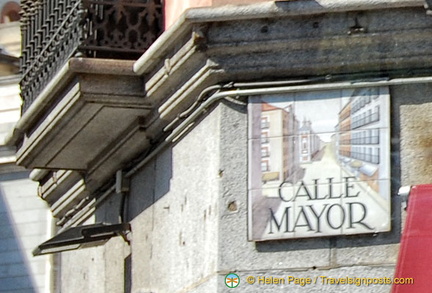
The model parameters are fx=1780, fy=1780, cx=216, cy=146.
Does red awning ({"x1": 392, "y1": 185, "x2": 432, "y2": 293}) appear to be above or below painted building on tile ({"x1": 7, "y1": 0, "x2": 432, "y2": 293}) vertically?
below

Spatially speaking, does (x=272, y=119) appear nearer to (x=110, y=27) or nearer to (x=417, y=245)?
(x=417, y=245)

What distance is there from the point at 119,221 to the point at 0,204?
743 centimetres

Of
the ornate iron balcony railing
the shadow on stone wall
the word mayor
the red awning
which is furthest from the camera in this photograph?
the shadow on stone wall

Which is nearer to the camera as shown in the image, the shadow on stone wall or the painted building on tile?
the painted building on tile

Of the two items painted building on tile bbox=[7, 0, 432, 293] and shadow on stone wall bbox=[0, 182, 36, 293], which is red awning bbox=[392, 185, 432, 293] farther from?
shadow on stone wall bbox=[0, 182, 36, 293]

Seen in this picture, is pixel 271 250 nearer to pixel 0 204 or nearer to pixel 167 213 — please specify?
pixel 167 213

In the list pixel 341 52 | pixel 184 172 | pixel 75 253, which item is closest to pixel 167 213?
pixel 184 172

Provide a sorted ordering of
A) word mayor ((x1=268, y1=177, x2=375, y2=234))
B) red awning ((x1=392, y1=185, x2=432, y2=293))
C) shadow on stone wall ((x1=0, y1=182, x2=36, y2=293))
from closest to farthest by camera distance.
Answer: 1. red awning ((x1=392, y1=185, x2=432, y2=293))
2. word mayor ((x1=268, y1=177, x2=375, y2=234))
3. shadow on stone wall ((x1=0, y1=182, x2=36, y2=293))

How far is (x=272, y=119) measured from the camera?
964 cm

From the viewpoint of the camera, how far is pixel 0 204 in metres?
18.9

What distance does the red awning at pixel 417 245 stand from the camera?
8.66 meters

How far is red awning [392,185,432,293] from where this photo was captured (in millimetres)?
8664

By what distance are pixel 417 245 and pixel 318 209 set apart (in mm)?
770

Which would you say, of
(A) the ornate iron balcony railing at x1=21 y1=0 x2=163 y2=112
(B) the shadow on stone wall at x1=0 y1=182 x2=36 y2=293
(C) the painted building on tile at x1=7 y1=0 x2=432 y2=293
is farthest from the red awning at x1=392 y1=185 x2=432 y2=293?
(B) the shadow on stone wall at x1=0 y1=182 x2=36 y2=293
